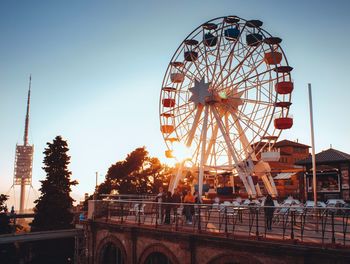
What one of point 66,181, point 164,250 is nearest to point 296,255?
point 164,250

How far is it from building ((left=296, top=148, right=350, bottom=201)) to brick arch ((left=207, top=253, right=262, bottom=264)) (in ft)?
55.5

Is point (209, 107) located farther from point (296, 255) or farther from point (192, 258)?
point (296, 255)

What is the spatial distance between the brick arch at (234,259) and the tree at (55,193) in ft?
72.3

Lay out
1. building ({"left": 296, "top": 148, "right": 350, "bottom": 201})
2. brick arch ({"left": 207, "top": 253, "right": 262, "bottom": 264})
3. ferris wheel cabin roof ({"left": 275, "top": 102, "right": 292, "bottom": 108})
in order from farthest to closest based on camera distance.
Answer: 1. building ({"left": 296, "top": 148, "right": 350, "bottom": 201})
2. ferris wheel cabin roof ({"left": 275, "top": 102, "right": 292, "bottom": 108})
3. brick arch ({"left": 207, "top": 253, "right": 262, "bottom": 264})

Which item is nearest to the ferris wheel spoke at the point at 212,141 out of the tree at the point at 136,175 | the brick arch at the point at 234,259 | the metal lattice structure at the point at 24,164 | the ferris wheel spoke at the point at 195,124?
the ferris wheel spoke at the point at 195,124

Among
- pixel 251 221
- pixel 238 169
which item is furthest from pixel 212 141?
pixel 251 221

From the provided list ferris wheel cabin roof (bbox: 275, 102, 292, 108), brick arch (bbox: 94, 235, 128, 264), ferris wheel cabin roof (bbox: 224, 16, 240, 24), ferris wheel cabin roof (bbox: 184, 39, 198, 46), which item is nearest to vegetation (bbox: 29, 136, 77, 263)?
brick arch (bbox: 94, 235, 128, 264)

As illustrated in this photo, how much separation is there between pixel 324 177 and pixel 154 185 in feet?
102

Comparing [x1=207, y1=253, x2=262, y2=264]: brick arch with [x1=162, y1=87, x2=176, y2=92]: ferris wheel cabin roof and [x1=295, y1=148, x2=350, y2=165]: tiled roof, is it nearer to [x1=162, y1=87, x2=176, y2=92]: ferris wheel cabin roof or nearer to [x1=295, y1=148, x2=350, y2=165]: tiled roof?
[x1=295, y1=148, x2=350, y2=165]: tiled roof

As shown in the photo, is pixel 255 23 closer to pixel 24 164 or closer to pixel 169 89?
pixel 169 89

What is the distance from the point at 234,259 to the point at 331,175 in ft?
59.3

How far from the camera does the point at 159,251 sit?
652 inches

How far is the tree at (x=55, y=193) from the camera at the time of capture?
3353 cm

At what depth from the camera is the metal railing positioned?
12.5 metres
